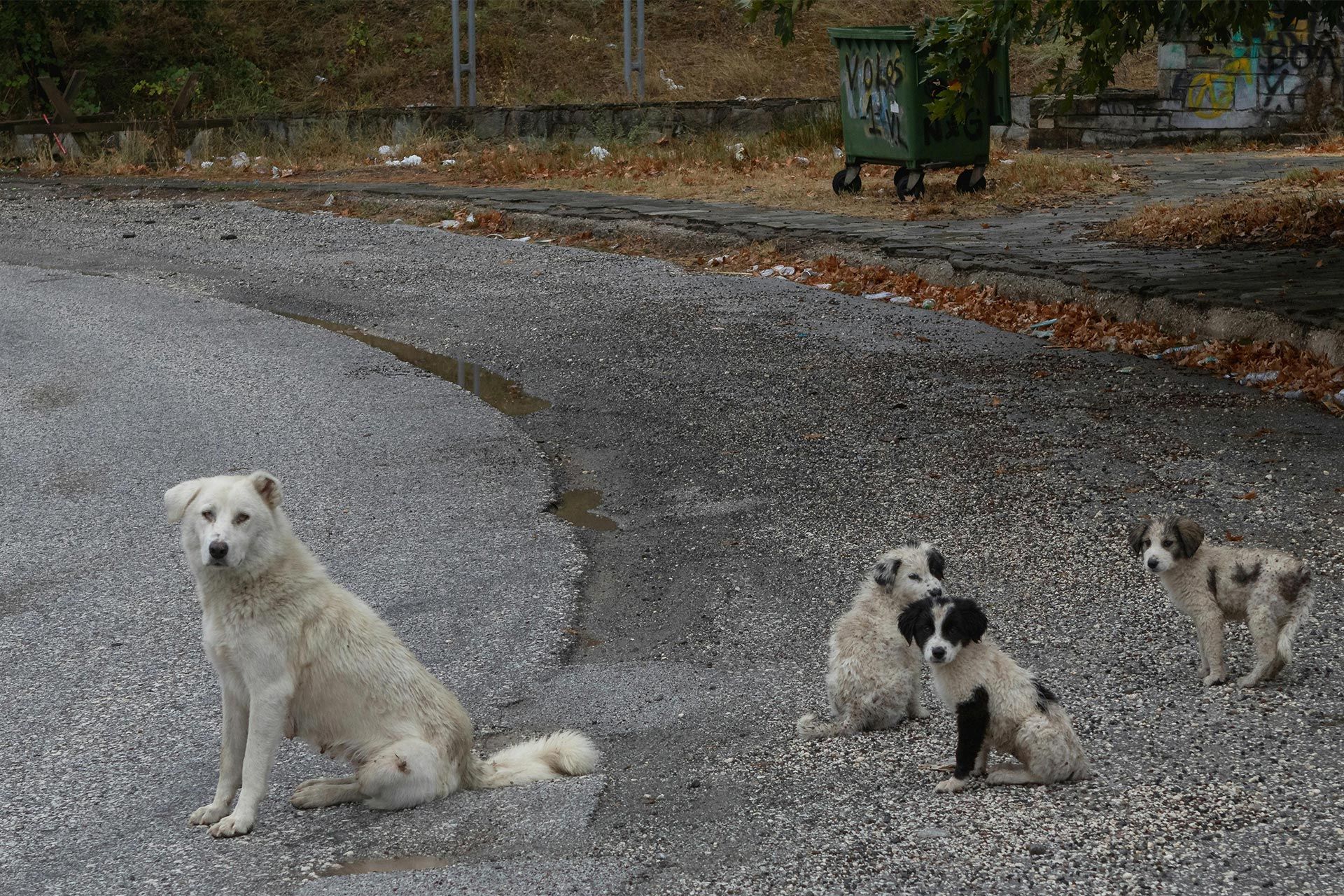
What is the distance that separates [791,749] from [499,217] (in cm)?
1213

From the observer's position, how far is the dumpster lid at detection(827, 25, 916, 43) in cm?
1546

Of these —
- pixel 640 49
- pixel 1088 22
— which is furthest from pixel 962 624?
pixel 640 49

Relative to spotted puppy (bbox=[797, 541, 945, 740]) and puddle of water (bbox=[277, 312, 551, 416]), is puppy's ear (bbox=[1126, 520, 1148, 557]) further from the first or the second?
puddle of water (bbox=[277, 312, 551, 416])

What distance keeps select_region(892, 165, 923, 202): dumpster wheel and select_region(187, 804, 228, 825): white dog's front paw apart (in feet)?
41.8

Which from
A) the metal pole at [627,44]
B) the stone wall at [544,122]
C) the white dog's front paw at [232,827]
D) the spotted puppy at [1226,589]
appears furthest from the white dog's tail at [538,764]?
the metal pole at [627,44]

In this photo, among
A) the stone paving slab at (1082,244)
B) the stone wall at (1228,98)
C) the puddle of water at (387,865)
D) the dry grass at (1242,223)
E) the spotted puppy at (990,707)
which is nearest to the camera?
the puddle of water at (387,865)

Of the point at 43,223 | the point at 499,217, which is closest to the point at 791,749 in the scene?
the point at 499,217

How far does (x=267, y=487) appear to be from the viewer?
Result: 4062 mm

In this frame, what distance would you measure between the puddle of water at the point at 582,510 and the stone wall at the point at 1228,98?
16.4 meters

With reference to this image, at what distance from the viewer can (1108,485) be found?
6.77 m

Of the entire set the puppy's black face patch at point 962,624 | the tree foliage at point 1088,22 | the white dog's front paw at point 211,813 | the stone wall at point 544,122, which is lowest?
the white dog's front paw at point 211,813

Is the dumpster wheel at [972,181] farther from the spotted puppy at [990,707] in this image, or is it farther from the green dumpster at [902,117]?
the spotted puppy at [990,707]

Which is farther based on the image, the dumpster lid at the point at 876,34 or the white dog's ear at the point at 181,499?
the dumpster lid at the point at 876,34

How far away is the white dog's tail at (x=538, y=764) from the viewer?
406cm
